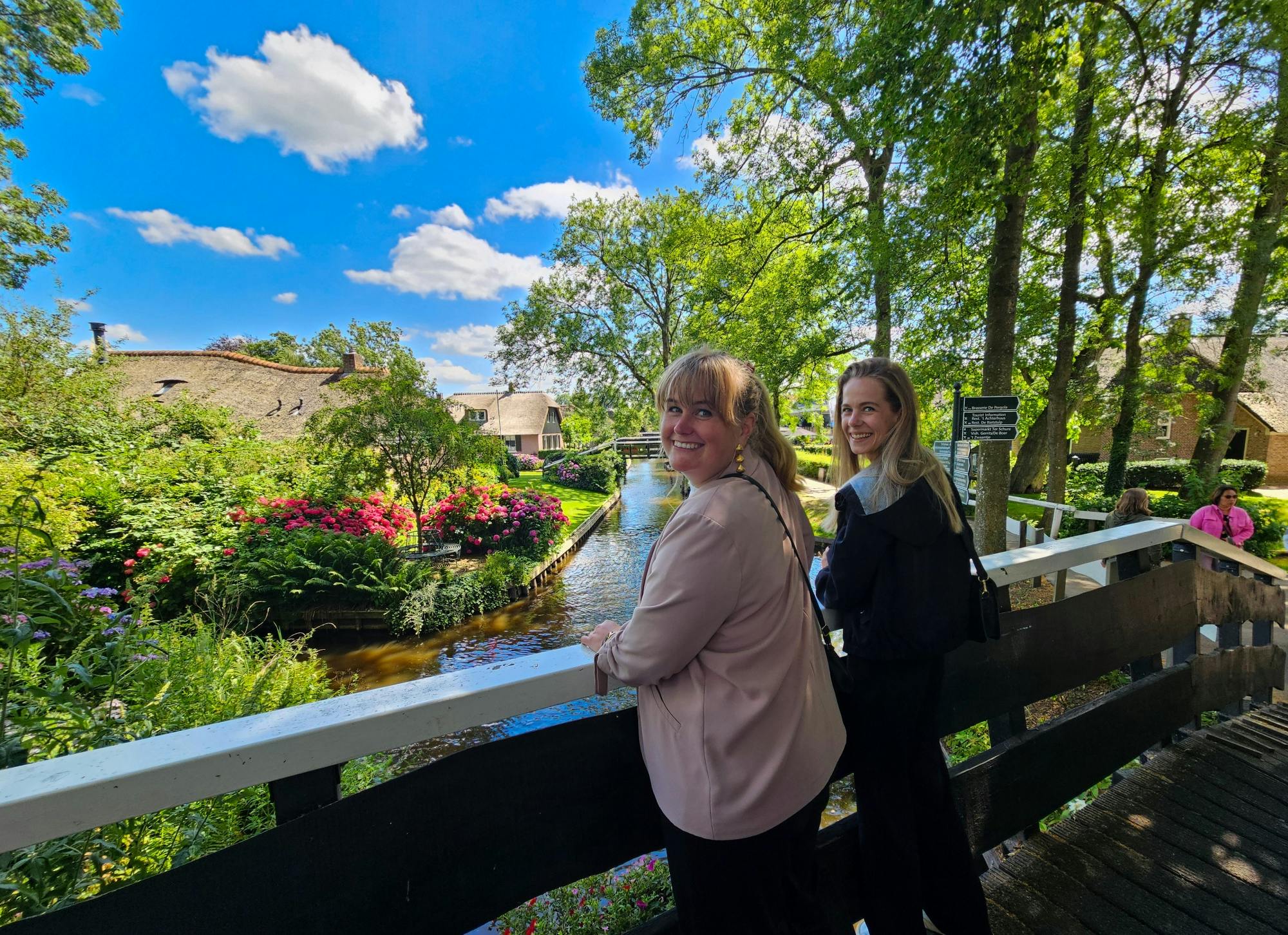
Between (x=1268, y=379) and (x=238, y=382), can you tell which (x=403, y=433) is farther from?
(x=1268, y=379)

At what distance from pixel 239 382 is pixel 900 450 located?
28.5m

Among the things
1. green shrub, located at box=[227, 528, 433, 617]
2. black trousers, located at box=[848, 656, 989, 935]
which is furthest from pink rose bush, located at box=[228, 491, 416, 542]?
black trousers, located at box=[848, 656, 989, 935]

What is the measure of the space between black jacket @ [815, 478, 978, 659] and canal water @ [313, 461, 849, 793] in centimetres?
374

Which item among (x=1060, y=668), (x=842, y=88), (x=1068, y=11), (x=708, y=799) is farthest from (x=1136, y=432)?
(x=708, y=799)

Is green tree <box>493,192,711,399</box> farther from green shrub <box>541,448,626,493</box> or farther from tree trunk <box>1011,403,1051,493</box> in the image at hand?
tree trunk <box>1011,403,1051,493</box>

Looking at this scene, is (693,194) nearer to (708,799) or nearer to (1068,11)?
(1068,11)

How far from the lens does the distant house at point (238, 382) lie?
70.6 ft

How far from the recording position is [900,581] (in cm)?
150

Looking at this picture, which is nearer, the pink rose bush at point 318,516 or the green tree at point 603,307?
the pink rose bush at point 318,516

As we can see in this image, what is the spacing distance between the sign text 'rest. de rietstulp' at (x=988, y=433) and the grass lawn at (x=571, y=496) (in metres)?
12.4

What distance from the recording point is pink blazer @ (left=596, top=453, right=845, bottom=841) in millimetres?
1038

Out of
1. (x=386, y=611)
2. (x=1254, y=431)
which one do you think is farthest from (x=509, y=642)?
(x=1254, y=431)

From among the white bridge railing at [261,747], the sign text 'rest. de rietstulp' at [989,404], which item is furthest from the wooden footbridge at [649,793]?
the sign text 'rest. de rietstulp' at [989,404]

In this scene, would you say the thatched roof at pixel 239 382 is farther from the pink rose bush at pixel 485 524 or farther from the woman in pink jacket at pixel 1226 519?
the woman in pink jacket at pixel 1226 519
